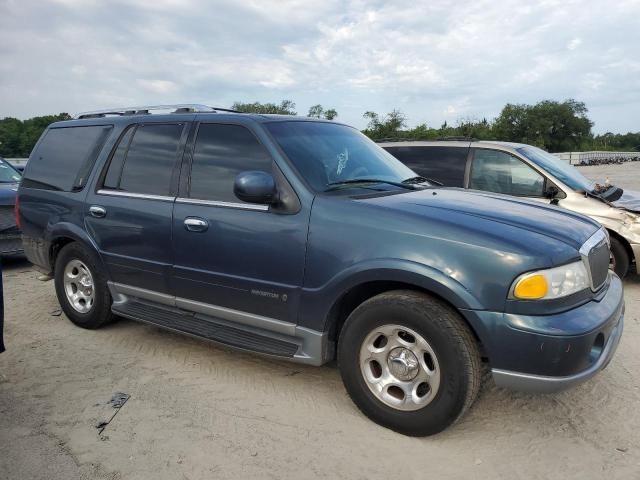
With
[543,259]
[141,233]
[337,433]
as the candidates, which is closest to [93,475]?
[337,433]

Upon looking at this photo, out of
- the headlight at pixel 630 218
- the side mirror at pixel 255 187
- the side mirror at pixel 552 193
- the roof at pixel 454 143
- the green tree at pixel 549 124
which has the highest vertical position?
the green tree at pixel 549 124

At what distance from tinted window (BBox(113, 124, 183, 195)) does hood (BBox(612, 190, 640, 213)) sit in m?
5.15

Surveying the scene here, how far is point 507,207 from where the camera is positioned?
3.39 metres

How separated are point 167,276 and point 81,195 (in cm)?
134

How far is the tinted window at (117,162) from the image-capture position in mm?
4484

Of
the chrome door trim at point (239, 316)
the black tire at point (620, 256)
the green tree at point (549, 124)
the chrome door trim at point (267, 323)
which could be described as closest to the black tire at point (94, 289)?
the chrome door trim at point (267, 323)

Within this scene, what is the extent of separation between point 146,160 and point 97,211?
2.15 feet

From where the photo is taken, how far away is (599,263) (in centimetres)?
322

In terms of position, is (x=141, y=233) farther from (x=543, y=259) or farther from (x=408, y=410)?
(x=543, y=259)

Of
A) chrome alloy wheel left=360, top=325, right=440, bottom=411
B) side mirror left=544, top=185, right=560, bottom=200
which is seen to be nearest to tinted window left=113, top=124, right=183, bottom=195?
chrome alloy wheel left=360, top=325, right=440, bottom=411

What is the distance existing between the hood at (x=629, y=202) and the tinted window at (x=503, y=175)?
0.97 metres

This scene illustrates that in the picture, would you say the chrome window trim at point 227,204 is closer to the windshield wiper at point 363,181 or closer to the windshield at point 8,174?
the windshield wiper at point 363,181

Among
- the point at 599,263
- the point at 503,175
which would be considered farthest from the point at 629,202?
the point at 599,263

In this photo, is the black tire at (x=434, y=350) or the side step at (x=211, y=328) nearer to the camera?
the black tire at (x=434, y=350)
